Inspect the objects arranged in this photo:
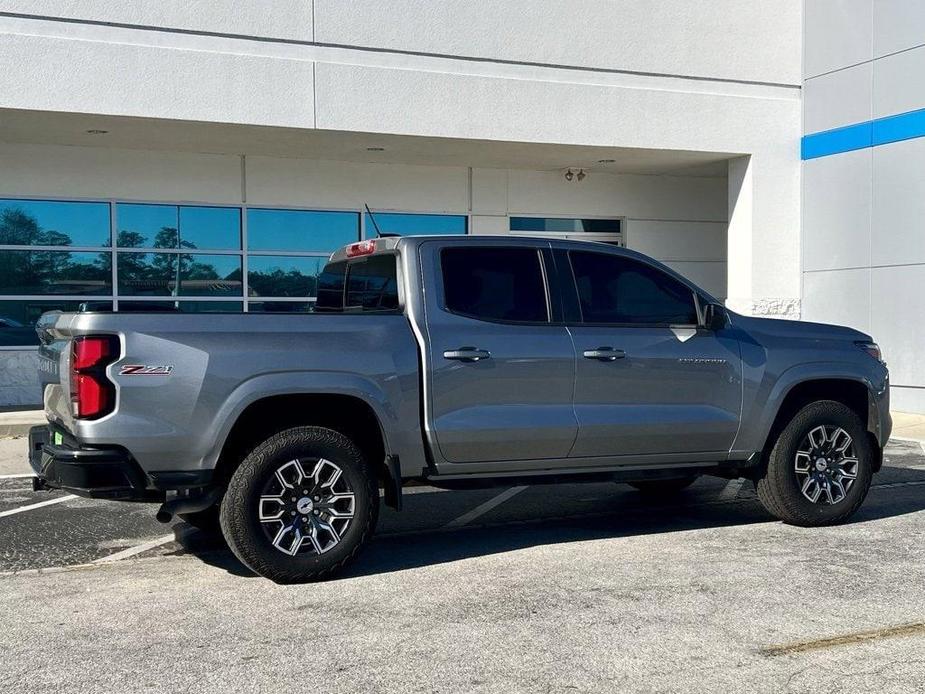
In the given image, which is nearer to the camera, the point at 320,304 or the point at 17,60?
the point at 320,304

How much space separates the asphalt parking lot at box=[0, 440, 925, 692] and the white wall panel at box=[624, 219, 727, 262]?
1133 centimetres

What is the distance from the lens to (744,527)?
7.42 metres

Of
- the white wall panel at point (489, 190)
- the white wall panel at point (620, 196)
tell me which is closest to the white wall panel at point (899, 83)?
the white wall panel at point (620, 196)

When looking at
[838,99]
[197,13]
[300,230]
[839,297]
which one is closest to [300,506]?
[197,13]

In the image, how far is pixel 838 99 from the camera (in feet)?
54.0

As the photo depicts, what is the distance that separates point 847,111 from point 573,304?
37.0ft

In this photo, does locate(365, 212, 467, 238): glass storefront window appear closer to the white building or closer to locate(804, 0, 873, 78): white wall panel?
the white building

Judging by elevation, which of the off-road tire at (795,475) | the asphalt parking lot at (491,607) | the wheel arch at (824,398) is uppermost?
the wheel arch at (824,398)

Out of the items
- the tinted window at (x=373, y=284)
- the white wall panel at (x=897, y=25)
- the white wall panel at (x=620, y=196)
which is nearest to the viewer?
the tinted window at (x=373, y=284)

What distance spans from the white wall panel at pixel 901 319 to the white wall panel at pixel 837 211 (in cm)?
54

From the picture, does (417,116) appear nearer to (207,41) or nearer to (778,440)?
(207,41)

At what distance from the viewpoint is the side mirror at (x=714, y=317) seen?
7.02 m

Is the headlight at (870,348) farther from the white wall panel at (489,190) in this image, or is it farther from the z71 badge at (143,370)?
the white wall panel at (489,190)

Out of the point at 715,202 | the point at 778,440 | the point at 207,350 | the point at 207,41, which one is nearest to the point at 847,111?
the point at 715,202
